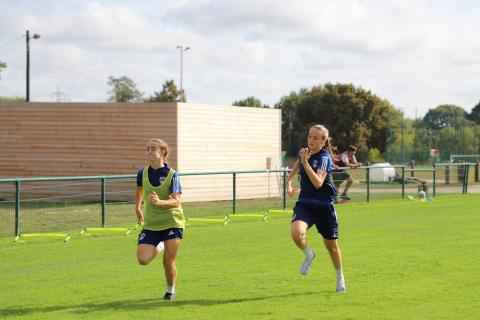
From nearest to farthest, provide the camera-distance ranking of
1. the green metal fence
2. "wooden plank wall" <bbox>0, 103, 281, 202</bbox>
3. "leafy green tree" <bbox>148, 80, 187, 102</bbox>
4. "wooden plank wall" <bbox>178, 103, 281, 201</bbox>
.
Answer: the green metal fence
"wooden plank wall" <bbox>178, 103, 281, 201</bbox>
"wooden plank wall" <bbox>0, 103, 281, 202</bbox>
"leafy green tree" <bbox>148, 80, 187, 102</bbox>

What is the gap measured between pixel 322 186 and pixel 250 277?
2.19m

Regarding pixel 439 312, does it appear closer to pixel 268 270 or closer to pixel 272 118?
pixel 268 270

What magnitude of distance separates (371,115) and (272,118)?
5034cm

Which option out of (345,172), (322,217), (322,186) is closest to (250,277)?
(322,217)

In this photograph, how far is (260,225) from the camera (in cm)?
1864

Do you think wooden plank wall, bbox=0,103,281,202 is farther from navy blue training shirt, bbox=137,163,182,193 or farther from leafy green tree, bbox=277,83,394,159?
leafy green tree, bbox=277,83,394,159

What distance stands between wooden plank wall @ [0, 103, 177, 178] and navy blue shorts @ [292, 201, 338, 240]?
20.2m

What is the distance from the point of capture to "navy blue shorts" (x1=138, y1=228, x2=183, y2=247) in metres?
8.80

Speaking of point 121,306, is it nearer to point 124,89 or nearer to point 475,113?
point 124,89

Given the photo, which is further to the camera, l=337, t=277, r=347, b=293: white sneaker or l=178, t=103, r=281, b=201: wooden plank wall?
l=178, t=103, r=281, b=201: wooden plank wall

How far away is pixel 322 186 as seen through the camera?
9.06 m

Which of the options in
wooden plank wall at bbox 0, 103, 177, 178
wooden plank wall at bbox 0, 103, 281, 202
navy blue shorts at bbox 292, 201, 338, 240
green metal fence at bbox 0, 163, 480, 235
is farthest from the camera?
wooden plank wall at bbox 0, 103, 177, 178

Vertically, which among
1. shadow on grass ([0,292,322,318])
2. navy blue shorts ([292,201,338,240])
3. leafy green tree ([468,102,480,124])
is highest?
leafy green tree ([468,102,480,124])

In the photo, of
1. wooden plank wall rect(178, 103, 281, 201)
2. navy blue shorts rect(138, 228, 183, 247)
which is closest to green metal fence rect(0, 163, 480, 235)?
wooden plank wall rect(178, 103, 281, 201)
